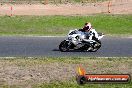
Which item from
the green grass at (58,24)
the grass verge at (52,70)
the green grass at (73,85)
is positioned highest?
the green grass at (73,85)

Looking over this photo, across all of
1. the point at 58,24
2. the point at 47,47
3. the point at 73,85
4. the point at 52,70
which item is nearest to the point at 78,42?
the point at 47,47

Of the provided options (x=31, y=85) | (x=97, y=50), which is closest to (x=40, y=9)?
(x=97, y=50)

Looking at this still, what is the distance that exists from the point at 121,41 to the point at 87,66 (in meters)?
9.40

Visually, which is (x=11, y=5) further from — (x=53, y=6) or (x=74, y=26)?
(x=74, y=26)

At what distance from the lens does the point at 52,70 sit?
19.7m

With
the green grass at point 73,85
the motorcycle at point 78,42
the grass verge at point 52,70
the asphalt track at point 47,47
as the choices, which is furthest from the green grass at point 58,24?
the green grass at point 73,85

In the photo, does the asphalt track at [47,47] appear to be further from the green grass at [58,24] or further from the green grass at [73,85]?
the green grass at [73,85]

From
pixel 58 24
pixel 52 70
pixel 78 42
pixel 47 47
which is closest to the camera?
pixel 52 70

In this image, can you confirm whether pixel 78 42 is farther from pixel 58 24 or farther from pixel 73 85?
pixel 58 24

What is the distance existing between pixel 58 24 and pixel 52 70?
18.7m

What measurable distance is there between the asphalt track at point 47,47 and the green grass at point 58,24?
3813 mm

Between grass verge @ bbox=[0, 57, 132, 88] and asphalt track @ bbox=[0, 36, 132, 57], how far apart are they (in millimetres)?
1840

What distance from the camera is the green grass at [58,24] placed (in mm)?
34906

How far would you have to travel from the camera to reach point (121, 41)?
29828mm
